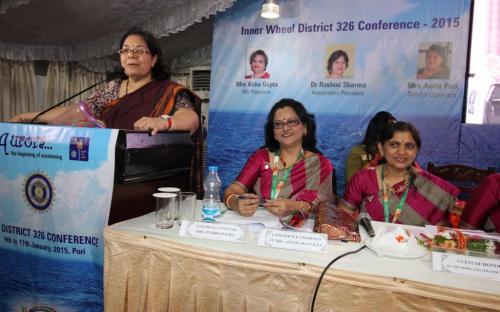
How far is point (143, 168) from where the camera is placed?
140 centimetres

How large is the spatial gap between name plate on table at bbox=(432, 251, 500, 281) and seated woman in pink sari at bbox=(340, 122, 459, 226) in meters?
0.64

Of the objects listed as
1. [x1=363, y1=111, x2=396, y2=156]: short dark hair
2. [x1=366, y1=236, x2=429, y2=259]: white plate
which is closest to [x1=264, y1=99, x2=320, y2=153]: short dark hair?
[x1=366, y1=236, x2=429, y2=259]: white plate

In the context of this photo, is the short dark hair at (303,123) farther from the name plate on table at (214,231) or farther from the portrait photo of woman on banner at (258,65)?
the portrait photo of woman on banner at (258,65)

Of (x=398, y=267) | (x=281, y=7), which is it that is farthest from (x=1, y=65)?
(x=398, y=267)

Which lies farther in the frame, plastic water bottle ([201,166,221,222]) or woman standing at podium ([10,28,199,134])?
woman standing at podium ([10,28,199,134])

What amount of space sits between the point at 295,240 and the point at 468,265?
1.54 ft

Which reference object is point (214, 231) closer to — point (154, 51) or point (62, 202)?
point (62, 202)

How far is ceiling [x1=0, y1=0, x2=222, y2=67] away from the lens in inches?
108

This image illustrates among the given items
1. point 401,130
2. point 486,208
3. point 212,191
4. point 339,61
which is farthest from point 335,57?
point 212,191

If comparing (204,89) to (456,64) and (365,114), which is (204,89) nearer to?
(365,114)

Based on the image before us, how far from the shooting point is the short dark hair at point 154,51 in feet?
5.74

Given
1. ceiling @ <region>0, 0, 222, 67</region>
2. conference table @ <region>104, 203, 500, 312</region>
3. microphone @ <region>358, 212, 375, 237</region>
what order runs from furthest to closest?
1. ceiling @ <region>0, 0, 222, 67</region>
2. microphone @ <region>358, 212, 375, 237</region>
3. conference table @ <region>104, 203, 500, 312</region>

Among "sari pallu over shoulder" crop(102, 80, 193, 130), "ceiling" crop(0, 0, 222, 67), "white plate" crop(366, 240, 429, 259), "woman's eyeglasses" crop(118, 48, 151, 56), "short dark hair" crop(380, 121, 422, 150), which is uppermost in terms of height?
"ceiling" crop(0, 0, 222, 67)

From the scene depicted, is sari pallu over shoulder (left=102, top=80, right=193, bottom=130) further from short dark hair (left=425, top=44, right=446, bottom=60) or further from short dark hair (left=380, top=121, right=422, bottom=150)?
short dark hair (left=425, top=44, right=446, bottom=60)
